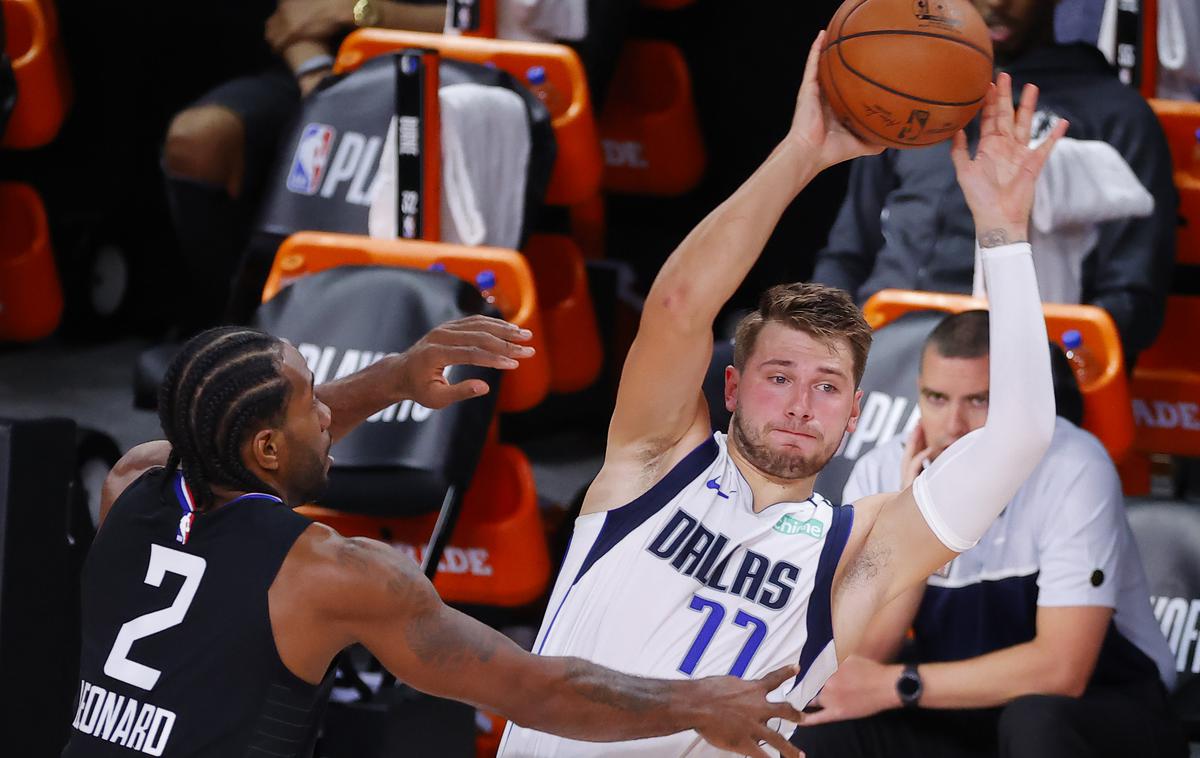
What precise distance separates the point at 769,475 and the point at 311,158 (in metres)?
2.33

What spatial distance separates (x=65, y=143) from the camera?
21.9 ft

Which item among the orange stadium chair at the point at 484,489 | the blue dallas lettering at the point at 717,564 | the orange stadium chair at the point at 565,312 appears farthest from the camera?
the orange stadium chair at the point at 565,312

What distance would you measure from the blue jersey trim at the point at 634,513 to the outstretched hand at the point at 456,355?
31 centimetres

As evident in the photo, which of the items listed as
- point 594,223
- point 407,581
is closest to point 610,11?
point 594,223

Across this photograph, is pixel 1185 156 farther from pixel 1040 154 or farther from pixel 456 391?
pixel 456 391

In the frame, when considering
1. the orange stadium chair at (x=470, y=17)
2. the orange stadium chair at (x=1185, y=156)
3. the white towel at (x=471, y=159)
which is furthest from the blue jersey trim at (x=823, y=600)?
the orange stadium chair at (x=470, y=17)

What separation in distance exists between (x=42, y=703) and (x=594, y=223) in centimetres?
271

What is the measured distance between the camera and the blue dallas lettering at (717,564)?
2834 mm

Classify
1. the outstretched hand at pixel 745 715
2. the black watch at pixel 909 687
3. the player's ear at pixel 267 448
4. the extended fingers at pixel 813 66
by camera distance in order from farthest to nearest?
the black watch at pixel 909 687 < the extended fingers at pixel 813 66 < the player's ear at pixel 267 448 < the outstretched hand at pixel 745 715

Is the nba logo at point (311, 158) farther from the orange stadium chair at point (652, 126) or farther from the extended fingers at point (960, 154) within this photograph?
the extended fingers at point (960, 154)

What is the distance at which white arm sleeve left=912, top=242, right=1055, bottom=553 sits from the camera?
273cm


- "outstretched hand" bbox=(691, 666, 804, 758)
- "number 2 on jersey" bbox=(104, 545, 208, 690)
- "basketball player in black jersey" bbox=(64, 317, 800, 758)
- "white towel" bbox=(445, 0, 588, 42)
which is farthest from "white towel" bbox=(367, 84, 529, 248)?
"outstretched hand" bbox=(691, 666, 804, 758)

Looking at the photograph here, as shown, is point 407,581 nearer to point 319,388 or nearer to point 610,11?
point 319,388

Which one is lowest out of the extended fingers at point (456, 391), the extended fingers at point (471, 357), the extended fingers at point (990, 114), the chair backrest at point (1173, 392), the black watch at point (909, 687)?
the chair backrest at point (1173, 392)
